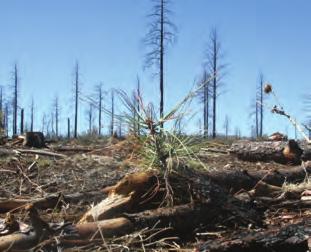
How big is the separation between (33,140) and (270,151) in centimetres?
475

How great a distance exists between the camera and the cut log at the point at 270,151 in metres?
10.8

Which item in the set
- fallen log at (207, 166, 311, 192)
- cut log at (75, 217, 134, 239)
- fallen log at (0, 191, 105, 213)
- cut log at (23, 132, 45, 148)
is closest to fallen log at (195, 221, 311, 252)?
cut log at (75, 217, 134, 239)

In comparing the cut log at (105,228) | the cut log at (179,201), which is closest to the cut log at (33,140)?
the cut log at (179,201)

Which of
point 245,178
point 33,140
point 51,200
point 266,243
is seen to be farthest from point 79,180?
point 33,140

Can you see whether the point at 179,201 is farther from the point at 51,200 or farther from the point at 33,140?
the point at 33,140

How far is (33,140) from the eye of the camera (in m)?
11.0

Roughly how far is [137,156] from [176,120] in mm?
602

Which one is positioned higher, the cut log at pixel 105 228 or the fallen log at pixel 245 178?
the fallen log at pixel 245 178

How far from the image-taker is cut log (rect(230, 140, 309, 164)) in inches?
424

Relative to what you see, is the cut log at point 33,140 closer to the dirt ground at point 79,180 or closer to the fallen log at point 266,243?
the dirt ground at point 79,180

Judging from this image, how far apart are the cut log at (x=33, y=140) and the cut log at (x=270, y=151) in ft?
12.9

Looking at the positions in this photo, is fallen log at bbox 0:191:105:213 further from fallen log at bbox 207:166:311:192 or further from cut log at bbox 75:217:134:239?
fallen log at bbox 207:166:311:192

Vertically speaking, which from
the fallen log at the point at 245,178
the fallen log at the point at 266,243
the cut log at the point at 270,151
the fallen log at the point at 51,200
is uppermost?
the cut log at the point at 270,151

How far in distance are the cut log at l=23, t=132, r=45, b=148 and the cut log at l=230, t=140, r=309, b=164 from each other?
3.92 m
